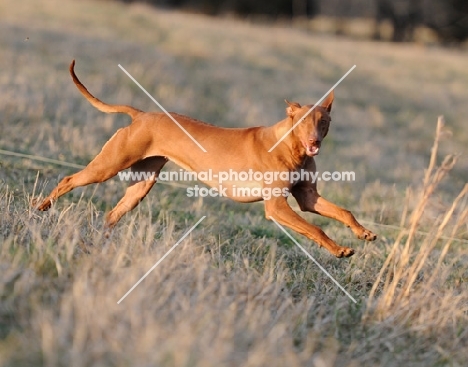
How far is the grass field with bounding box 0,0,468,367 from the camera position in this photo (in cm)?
402

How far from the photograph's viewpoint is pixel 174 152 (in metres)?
6.20

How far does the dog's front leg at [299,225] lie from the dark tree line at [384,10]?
3072cm

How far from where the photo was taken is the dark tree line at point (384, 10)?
3628 cm

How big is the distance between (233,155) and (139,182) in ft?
3.23

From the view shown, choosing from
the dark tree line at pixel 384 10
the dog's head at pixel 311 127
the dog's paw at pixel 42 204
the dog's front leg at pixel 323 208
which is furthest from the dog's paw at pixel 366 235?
the dark tree line at pixel 384 10

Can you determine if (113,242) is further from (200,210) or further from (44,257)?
(200,210)

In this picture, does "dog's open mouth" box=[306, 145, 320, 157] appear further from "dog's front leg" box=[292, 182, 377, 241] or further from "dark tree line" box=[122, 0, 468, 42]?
"dark tree line" box=[122, 0, 468, 42]

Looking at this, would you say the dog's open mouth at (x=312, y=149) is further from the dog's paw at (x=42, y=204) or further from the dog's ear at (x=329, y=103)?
the dog's paw at (x=42, y=204)

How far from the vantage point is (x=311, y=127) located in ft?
18.4

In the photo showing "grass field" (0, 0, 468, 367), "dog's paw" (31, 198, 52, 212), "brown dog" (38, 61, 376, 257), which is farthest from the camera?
"dog's paw" (31, 198, 52, 212)

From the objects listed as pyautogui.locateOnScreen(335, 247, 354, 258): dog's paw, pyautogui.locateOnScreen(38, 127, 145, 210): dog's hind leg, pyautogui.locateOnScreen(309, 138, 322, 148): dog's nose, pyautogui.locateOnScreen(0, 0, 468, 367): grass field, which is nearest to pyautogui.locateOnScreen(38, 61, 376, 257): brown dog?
pyautogui.locateOnScreen(38, 127, 145, 210): dog's hind leg

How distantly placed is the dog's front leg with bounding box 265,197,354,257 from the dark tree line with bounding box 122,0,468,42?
30721 millimetres

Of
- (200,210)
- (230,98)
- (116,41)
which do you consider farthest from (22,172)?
(116,41)

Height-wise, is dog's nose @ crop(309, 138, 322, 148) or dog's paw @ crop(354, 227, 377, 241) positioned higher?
dog's nose @ crop(309, 138, 322, 148)
